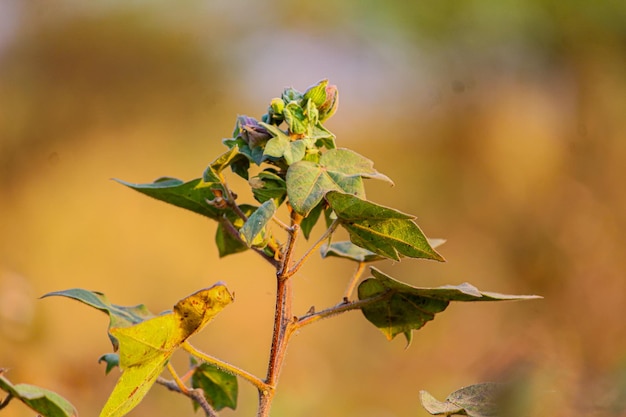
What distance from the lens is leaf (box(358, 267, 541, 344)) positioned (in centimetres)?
55

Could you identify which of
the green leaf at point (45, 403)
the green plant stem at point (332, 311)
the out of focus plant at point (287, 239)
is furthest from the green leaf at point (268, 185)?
the green leaf at point (45, 403)

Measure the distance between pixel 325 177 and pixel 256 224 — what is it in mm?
71

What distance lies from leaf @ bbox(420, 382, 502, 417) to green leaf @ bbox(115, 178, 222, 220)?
0.25 meters

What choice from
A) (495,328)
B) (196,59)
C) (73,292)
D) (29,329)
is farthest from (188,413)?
(196,59)

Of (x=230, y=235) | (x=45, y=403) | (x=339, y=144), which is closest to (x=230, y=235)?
(x=230, y=235)

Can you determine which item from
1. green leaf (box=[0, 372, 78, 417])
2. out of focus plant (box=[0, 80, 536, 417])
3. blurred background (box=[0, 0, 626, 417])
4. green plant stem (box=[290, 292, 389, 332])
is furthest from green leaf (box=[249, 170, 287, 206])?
blurred background (box=[0, 0, 626, 417])

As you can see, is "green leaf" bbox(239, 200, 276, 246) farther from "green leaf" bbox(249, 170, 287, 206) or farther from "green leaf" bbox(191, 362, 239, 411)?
"green leaf" bbox(191, 362, 239, 411)

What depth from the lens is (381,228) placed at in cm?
49

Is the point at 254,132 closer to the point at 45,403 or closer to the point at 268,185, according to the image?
the point at 268,185

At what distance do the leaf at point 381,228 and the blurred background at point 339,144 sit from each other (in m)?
1.52

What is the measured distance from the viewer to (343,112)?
3.35 metres

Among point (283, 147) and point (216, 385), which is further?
point (216, 385)

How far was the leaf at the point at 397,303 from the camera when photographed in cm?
55

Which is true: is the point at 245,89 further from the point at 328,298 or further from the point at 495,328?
the point at 495,328
